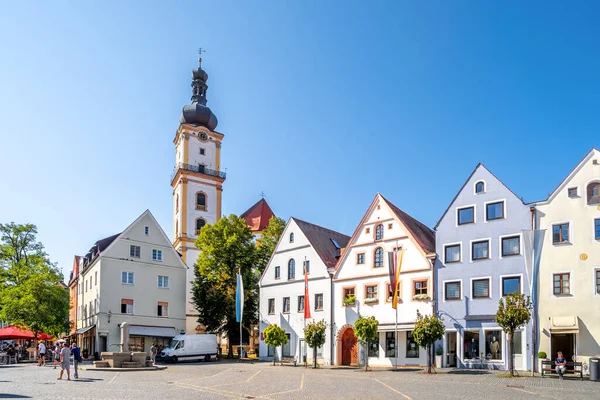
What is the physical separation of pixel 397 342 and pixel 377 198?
10.5 meters

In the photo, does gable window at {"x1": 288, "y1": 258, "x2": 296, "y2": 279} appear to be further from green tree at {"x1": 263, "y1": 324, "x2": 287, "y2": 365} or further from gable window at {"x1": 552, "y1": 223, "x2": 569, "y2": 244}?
gable window at {"x1": 552, "y1": 223, "x2": 569, "y2": 244}

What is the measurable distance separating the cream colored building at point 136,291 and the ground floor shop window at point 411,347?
80.6 feet

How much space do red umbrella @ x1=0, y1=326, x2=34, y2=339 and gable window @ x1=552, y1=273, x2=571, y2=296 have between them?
133 ft

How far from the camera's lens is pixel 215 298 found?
54.4 meters

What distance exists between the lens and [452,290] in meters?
38.9

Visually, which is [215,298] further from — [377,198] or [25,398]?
[25,398]

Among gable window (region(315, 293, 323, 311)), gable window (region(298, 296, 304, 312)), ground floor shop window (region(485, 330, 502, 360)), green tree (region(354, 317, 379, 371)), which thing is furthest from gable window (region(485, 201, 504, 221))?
gable window (region(298, 296, 304, 312))

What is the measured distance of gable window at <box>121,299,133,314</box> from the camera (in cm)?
5384

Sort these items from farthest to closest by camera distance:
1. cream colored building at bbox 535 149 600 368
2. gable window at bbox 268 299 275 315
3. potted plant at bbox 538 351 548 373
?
gable window at bbox 268 299 275 315 → potted plant at bbox 538 351 548 373 → cream colored building at bbox 535 149 600 368

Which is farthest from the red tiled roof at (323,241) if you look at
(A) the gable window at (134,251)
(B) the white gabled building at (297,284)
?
(A) the gable window at (134,251)

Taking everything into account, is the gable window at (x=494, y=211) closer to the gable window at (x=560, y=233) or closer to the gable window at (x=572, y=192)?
the gable window at (x=560, y=233)

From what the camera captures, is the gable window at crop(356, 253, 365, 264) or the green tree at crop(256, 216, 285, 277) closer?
the gable window at crop(356, 253, 365, 264)

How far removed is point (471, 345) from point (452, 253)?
596 centimetres

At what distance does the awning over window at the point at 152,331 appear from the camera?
53.6 m
